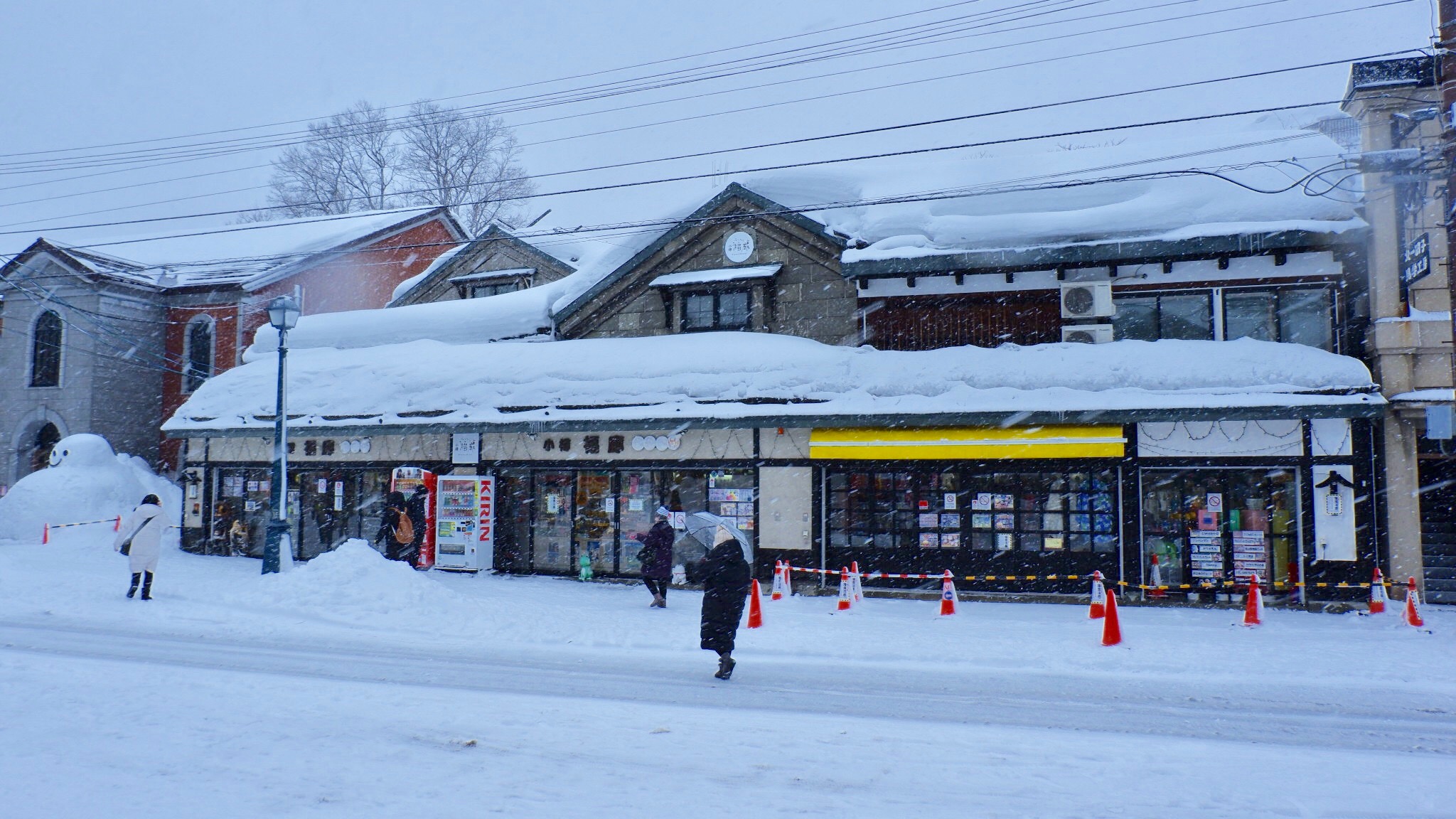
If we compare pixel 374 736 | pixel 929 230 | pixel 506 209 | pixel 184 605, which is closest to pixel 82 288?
pixel 506 209

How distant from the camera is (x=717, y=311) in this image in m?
19.5

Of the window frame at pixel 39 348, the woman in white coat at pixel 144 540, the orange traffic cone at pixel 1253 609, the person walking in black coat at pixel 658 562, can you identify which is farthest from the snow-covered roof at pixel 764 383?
the window frame at pixel 39 348

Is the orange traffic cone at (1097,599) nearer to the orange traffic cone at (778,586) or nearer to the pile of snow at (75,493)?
the orange traffic cone at (778,586)

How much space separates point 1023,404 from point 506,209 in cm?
2968

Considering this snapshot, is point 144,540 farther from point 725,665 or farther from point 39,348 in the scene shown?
point 39,348

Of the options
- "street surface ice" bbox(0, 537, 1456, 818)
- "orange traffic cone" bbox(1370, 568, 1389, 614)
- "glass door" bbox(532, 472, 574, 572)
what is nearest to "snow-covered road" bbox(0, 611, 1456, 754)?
"street surface ice" bbox(0, 537, 1456, 818)

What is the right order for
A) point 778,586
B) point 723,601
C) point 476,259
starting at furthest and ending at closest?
point 476,259 → point 778,586 → point 723,601

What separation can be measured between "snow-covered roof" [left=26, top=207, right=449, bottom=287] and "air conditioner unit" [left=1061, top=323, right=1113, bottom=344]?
2124 centimetres

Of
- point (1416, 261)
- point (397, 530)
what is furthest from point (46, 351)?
point (1416, 261)

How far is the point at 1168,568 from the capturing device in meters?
15.6

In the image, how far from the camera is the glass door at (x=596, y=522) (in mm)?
18484

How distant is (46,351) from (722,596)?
29.4 metres

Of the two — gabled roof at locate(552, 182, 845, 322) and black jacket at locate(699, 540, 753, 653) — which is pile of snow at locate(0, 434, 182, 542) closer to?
gabled roof at locate(552, 182, 845, 322)

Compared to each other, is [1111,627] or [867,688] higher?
[1111,627]
